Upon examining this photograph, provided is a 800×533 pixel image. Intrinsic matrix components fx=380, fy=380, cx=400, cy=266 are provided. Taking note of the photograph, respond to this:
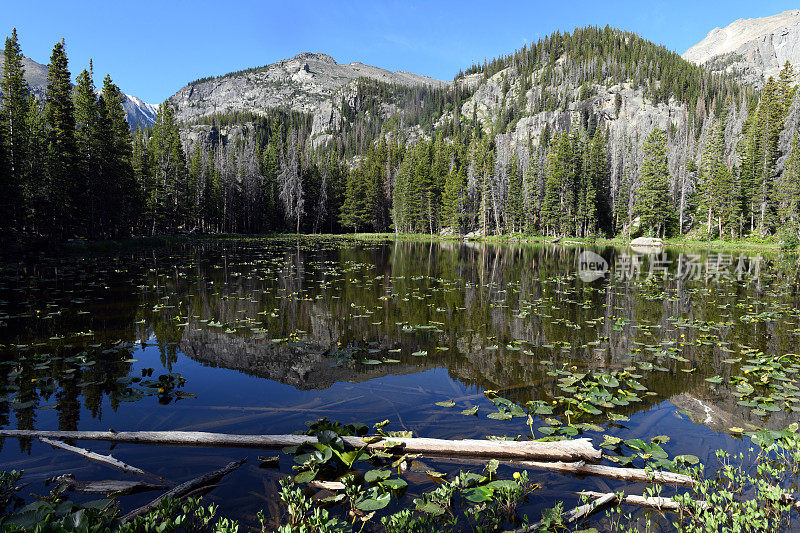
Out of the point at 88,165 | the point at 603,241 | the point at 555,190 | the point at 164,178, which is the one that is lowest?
the point at 603,241

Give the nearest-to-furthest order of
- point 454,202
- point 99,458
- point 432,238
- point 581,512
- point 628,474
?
1. point 581,512
2. point 628,474
3. point 99,458
4. point 432,238
5. point 454,202

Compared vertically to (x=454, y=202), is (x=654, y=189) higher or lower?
higher

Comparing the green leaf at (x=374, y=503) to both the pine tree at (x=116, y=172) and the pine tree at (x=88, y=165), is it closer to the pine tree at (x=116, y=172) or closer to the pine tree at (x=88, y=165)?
the pine tree at (x=88, y=165)

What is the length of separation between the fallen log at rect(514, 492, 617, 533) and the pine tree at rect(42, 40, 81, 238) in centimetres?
3784

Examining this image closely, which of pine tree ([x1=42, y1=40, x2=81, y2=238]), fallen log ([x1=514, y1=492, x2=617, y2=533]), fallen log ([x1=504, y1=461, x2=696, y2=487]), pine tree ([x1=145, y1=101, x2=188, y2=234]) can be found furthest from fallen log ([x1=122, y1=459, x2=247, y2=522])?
pine tree ([x1=145, y1=101, x2=188, y2=234])

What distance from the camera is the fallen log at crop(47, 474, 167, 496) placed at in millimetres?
3498

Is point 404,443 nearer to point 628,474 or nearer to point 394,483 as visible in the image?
point 394,483

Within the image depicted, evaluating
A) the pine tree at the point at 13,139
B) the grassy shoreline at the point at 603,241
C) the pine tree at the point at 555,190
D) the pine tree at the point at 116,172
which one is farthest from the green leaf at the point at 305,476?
the pine tree at the point at 555,190

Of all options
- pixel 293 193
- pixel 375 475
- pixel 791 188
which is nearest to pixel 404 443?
pixel 375 475

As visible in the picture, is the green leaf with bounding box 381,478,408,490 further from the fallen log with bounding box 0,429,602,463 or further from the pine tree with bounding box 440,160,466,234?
the pine tree with bounding box 440,160,466,234

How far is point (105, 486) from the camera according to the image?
353 cm

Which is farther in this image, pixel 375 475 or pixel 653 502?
pixel 375 475

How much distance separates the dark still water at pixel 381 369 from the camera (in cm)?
462

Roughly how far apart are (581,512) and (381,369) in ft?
15.0
